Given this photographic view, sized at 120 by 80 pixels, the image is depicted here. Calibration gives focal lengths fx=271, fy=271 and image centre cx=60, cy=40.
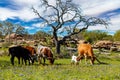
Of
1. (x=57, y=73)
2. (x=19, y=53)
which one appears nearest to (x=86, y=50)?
(x=19, y=53)

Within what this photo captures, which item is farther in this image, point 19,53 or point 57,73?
point 19,53

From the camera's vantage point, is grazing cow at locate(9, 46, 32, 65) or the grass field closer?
the grass field

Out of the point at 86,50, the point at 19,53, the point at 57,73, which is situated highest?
the point at 19,53

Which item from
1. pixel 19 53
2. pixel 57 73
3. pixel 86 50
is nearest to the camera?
pixel 57 73

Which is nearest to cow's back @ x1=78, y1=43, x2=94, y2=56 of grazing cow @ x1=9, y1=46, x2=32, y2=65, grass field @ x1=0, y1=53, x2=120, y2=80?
grazing cow @ x1=9, y1=46, x2=32, y2=65

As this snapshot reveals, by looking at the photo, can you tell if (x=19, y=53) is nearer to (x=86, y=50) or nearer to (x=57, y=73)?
(x=86, y=50)

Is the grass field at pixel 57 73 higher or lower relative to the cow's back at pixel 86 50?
lower

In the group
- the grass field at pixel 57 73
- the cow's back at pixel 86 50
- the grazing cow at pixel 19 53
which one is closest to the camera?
the grass field at pixel 57 73

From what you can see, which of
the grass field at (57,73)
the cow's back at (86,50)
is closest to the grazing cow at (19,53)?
the cow's back at (86,50)

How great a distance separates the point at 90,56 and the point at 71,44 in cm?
2985

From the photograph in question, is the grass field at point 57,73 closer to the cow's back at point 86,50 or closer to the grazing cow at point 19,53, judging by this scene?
the grazing cow at point 19,53

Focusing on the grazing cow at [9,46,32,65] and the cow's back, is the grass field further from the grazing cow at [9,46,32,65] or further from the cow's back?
the cow's back

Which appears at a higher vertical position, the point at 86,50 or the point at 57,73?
the point at 86,50

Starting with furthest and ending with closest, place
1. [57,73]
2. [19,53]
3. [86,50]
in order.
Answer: [86,50] → [19,53] → [57,73]
